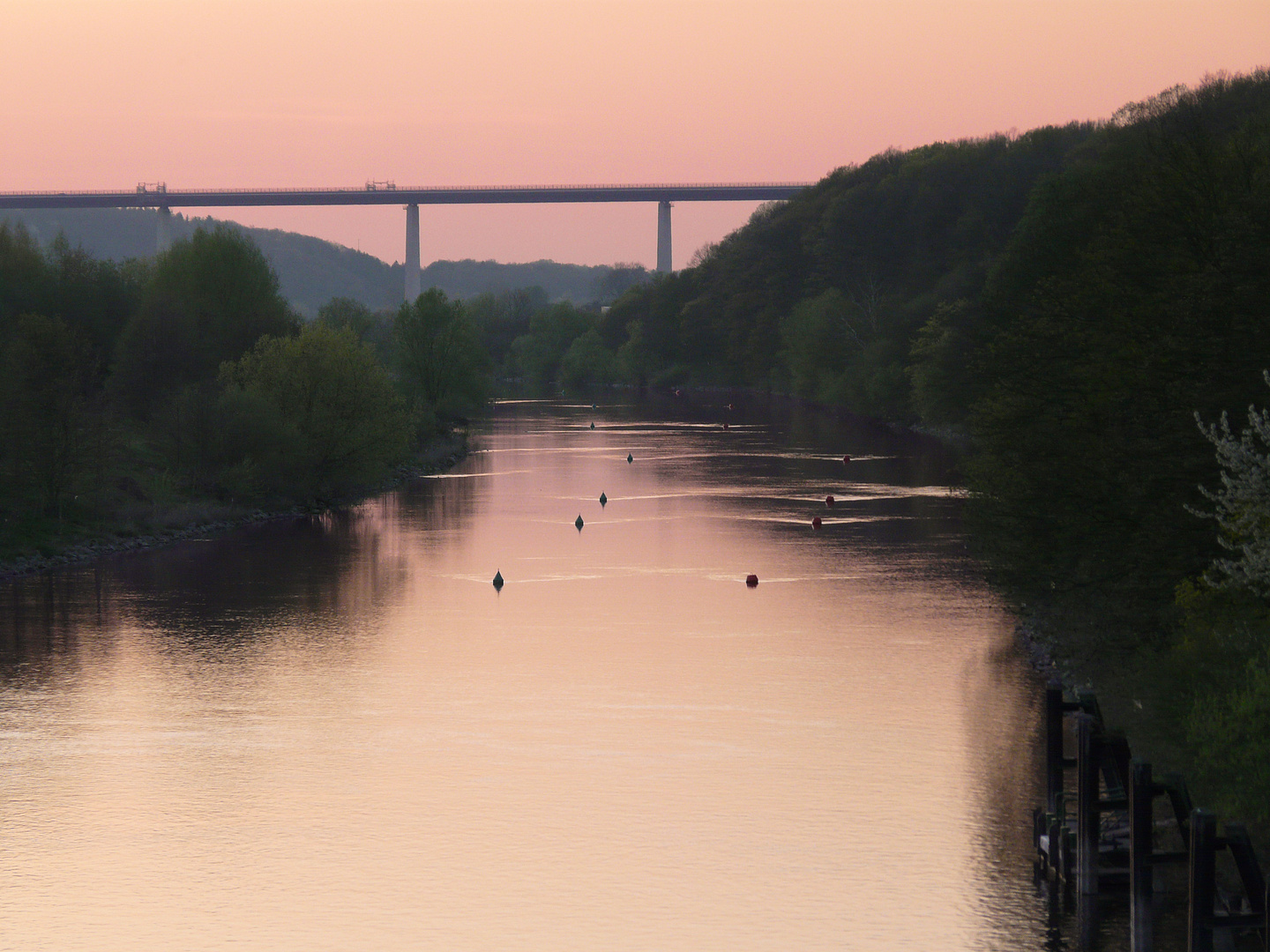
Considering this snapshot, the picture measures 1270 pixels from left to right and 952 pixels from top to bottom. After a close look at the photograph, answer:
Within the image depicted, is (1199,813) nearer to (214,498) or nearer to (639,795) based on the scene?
(639,795)

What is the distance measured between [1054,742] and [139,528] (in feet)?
162

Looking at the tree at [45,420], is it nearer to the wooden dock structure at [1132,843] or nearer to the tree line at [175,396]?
the tree line at [175,396]

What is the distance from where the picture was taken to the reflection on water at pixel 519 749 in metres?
24.5

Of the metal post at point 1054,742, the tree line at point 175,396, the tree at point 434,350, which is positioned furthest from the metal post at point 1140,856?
the tree at point 434,350

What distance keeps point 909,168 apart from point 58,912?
157m

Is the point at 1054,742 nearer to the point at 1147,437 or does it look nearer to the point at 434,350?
the point at 1147,437

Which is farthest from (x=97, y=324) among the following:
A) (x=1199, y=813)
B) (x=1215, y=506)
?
(x=1199, y=813)

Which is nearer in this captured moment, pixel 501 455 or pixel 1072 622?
pixel 1072 622

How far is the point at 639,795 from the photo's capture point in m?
30.1

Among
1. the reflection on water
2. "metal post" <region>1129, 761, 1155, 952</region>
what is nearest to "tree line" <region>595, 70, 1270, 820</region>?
"metal post" <region>1129, 761, 1155, 952</region>

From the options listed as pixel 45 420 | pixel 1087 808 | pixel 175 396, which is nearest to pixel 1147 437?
pixel 1087 808

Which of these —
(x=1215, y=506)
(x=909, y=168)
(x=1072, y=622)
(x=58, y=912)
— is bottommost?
(x=58, y=912)

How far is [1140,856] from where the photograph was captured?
21.6 meters

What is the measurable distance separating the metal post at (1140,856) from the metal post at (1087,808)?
6.14ft
